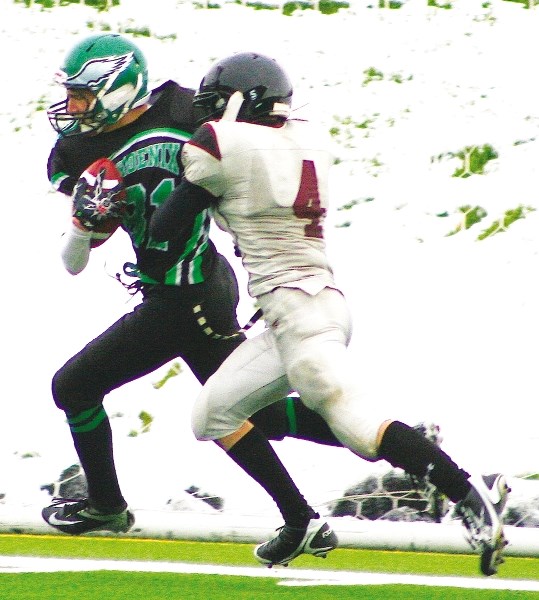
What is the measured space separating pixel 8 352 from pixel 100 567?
3.19 m

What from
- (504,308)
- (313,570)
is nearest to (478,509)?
(313,570)

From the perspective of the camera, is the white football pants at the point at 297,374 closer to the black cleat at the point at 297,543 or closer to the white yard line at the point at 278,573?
the black cleat at the point at 297,543

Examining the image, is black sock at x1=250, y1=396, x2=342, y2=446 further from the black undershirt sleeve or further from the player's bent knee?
the black undershirt sleeve

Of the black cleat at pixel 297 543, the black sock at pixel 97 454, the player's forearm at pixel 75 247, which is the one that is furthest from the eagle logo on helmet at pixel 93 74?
the black cleat at pixel 297 543

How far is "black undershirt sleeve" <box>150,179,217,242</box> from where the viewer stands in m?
3.49

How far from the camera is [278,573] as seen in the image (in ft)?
13.3

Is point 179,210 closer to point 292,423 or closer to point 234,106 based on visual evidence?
point 234,106

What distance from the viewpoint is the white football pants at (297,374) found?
3438mm

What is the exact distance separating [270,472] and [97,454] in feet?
1.69

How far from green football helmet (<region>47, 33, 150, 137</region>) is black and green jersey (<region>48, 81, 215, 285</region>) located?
0.15 ft

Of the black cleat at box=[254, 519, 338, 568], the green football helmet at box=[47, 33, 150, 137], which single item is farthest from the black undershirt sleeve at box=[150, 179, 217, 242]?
the black cleat at box=[254, 519, 338, 568]

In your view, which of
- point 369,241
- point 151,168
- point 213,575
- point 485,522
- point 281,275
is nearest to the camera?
point 485,522

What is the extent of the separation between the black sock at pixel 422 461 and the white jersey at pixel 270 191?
0.43 metres

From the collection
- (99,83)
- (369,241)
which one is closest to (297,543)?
(99,83)
